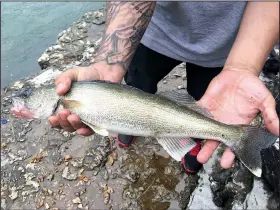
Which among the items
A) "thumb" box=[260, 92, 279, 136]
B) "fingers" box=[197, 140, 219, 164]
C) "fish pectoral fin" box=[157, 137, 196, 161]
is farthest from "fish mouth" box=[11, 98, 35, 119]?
"thumb" box=[260, 92, 279, 136]

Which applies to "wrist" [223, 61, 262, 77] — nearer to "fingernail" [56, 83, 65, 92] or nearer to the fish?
the fish

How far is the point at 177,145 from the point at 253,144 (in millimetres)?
540

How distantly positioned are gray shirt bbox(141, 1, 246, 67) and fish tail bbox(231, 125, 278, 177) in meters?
0.73

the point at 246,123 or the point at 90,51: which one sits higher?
the point at 246,123

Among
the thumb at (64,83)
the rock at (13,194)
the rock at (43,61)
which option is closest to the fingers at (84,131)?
the thumb at (64,83)

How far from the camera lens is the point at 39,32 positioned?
20.9 ft

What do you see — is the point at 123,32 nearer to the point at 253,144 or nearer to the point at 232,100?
the point at 232,100

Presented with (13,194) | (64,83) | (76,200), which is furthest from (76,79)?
(13,194)

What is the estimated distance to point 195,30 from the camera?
112 inches

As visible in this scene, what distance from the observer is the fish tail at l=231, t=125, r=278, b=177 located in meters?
2.45

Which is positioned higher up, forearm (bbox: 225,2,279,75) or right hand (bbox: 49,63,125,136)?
forearm (bbox: 225,2,279,75)

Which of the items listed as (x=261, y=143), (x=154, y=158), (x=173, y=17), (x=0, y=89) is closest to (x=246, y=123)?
(x=261, y=143)

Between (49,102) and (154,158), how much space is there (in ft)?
5.78

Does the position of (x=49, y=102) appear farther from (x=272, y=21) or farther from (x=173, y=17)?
(x=272, y=21)
